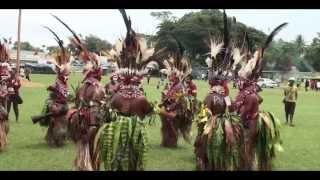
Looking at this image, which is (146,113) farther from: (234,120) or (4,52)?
(4,52)

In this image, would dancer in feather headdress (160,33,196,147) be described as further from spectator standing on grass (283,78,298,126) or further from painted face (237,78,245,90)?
spectator standing on grass (283,78,298,126)

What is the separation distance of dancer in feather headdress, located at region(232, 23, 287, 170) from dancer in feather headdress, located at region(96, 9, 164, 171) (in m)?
1.58

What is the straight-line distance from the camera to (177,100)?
1081cm

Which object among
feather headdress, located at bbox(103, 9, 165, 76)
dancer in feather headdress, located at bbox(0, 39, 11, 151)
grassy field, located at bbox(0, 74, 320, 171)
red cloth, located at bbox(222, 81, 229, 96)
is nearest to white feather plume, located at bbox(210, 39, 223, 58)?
red cloth, located at bbox(222, 81, 229, 96)

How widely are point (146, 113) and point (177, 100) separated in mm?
3923

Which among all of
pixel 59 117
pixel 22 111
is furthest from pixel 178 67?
pixel 22 111

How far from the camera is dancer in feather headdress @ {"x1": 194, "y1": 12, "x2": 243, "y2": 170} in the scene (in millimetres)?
7680

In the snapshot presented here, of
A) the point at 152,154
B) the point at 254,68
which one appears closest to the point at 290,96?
the point at 152,154

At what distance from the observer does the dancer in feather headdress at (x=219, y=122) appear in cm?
768

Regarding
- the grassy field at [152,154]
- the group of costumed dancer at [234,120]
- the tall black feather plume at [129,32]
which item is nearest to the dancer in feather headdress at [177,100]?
the grassy field at [152,154]

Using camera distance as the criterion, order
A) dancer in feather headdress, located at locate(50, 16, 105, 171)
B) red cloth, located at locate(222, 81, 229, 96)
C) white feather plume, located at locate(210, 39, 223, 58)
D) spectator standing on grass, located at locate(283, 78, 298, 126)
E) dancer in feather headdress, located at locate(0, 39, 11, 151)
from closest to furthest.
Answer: dancer in feather headdress, located at locate(50, 16, 105, 171) → red cloth, located at locate(222, 81, 229, 96) → white feather plume, located at locate(210, 39, 223, 58) → dancer in feather headdress, located at locate(0, 39, 11, 151) → spectator standing on grass, located at locate(283, 78, 298, 126)
